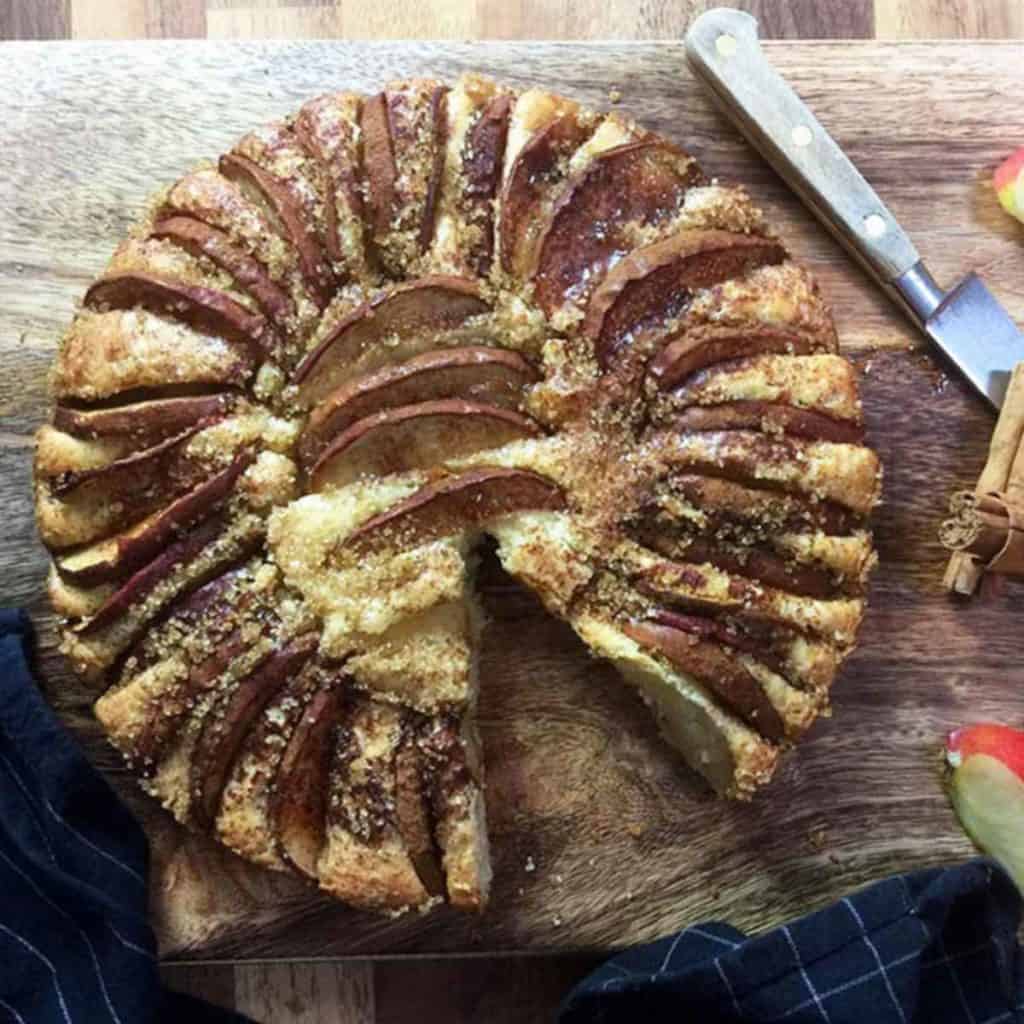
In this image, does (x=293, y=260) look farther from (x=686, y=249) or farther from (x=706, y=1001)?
(x=706, y=1001)

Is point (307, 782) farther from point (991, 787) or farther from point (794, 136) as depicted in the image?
point (794, 136)

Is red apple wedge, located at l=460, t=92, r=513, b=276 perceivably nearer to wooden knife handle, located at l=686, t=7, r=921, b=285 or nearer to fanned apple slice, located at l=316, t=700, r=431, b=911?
wooden knife handle, located at l=686, t=7, r=921, b=285

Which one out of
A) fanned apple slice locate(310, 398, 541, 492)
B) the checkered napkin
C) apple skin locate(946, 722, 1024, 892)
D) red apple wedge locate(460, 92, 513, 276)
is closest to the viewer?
fanned apple slice locate(310, 398, 541, 492)

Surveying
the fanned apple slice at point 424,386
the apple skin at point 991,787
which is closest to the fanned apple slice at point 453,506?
the fanned apple slice at point 424,386

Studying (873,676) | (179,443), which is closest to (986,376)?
(873,676)

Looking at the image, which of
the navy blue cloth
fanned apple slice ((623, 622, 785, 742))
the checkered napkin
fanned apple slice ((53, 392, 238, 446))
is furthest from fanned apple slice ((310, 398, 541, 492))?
the checkered napkin

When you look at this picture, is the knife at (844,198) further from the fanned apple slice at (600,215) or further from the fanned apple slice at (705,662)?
the fanned apple slice at (705,662)

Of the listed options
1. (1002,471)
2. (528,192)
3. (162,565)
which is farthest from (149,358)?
(1002,471)
